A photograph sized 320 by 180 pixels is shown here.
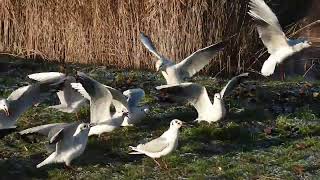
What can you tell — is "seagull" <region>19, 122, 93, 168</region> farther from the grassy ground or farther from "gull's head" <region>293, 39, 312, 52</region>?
"gull's head" <region>293, 39, 312, 52</region>

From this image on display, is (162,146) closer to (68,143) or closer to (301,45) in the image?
(68,143)

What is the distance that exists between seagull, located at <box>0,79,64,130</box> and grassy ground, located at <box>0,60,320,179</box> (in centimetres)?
23

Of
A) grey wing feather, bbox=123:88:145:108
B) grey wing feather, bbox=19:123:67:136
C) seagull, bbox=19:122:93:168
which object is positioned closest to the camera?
seagull, bbox=19:122:93:168

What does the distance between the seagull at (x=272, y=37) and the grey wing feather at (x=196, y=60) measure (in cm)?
58

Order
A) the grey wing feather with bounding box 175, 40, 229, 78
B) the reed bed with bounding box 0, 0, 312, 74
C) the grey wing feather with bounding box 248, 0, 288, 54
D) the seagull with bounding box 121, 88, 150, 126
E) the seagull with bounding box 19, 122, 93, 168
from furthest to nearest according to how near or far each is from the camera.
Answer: the reed bed with bounding box 0, 0, 312, 74
the grey wing feather with bounding box 175, 40, 229, 78
the grey wing feather with bounding box 248, 0, 288, 54
the seagull with bounding box 121, 88, 150, 126
the seagull with bounding box 19, 122, 93, 168

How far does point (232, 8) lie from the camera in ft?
39.8

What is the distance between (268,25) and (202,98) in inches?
59.8

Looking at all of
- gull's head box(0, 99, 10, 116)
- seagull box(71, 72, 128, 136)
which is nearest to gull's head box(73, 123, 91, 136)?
seagull box(71, 72, 128, 136)

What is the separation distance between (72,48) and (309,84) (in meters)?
4.43

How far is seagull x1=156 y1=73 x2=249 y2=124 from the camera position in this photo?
26.4 ft

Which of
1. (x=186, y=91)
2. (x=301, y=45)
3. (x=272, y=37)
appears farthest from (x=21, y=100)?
(x=301, y=45)

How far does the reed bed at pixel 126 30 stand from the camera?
1192cm

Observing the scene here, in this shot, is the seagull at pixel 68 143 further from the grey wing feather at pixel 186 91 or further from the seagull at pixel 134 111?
the grey wing feather at pixel 186 91

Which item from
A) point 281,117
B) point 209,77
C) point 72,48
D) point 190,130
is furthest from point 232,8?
point 190,130
